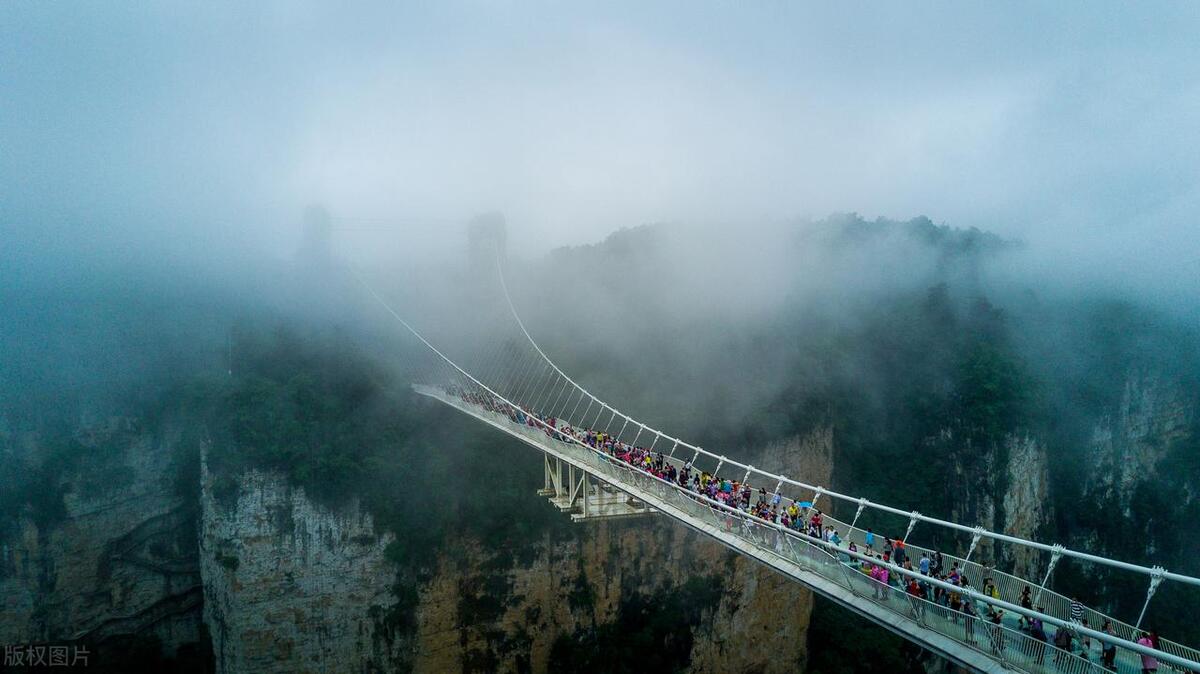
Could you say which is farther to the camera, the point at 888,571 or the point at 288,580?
the point at 288,580

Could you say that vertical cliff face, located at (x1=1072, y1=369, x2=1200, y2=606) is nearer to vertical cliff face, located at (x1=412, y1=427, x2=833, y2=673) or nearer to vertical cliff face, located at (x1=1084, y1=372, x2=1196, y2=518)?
vertical cliff face, located at (x1=1084, y1=372, x2=1196, y2=518)

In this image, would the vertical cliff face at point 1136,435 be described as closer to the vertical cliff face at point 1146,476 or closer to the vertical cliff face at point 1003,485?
the vertical cliff face at point 1146,476

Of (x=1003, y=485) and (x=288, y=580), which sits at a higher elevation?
(x=1003, y=485)

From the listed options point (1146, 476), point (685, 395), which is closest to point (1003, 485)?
point (1146, 476)

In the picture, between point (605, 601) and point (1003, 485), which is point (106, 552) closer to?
point (605, 601)

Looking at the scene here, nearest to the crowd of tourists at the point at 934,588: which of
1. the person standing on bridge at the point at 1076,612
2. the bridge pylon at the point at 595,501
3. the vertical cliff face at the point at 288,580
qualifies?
the person standing on bridge at the point at 1076,612

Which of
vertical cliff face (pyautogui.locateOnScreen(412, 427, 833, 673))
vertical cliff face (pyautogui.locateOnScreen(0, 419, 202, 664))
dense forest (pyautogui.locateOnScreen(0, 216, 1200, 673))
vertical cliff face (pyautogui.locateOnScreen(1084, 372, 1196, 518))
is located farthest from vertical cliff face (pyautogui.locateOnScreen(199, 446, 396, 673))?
vertical cliff face (pyautogui.locateOnScreen(1084, 372, 1196, 518))

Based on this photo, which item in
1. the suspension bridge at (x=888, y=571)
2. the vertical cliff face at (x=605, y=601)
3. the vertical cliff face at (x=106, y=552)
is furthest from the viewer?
the vertical cliff face at (x=605, y=601)

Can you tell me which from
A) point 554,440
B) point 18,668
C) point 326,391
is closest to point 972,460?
point 554,440
